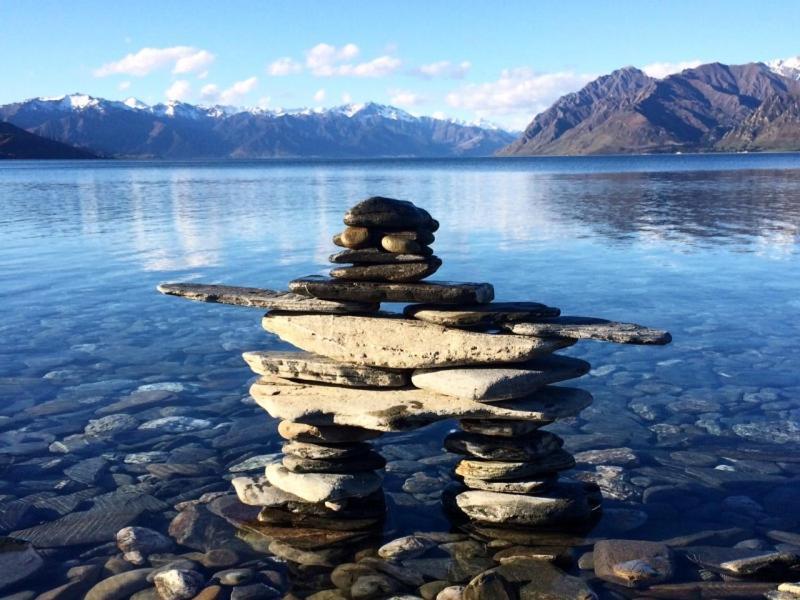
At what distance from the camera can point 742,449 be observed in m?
12.3

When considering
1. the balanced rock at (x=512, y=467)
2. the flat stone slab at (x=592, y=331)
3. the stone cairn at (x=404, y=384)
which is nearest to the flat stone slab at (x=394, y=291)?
the stone cairn at (x=404, y=384)

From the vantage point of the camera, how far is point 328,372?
10594mm

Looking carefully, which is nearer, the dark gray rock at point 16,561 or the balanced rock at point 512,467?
the dark gray rock at point 16,561

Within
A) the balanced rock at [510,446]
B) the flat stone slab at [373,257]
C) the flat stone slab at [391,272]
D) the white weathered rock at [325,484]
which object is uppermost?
the flat stone slab at [373,257]

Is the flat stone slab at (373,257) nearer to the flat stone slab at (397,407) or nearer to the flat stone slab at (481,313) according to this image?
the flat stone slab at (481,313)

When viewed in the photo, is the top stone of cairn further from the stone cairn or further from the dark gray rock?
the dark gray rock

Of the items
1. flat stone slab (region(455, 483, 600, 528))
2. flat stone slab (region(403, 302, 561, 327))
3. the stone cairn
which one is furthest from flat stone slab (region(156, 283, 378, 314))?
flat stone slab (region(455, 483, 600, 528))

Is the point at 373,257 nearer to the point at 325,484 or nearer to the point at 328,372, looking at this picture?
the point at 328,372

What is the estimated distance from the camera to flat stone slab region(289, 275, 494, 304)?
33.6 ft

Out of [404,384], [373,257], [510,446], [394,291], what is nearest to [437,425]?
[404,384]

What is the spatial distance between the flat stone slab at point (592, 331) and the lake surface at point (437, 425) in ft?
→ 7.91

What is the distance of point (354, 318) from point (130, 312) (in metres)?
14.0

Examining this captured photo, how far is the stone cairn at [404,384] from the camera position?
1014 centimetres

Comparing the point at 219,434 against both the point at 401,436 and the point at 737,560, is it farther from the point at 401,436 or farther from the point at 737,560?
the point at 737,560
